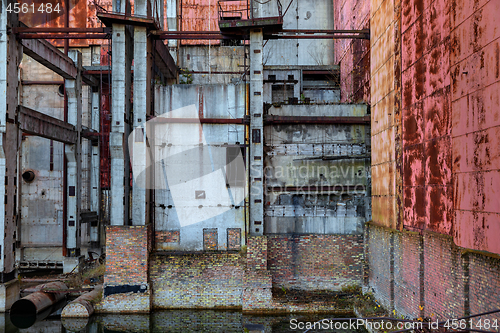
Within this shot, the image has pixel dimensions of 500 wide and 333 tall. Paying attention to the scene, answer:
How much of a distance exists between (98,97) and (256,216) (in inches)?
419

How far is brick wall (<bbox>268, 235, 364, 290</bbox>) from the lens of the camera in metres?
12.7

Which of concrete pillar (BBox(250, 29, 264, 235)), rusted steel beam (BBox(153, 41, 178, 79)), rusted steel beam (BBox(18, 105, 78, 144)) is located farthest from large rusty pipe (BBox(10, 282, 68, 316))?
rusted steel beam (BBox(153, 41, 178, 79))

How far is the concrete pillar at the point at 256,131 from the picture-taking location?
1240 centimetres

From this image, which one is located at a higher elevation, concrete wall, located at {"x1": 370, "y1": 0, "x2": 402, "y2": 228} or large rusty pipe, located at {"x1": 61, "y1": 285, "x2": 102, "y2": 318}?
concrete wall, located at {"x1": 370, "y1": 0, "x2": 402, "y2": 228}

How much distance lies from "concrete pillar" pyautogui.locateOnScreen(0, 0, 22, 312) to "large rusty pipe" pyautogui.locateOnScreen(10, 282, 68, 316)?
40 cm

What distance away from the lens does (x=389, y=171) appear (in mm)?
10875

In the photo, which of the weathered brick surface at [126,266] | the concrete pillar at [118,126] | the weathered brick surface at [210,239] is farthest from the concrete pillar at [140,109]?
the weathered brick surface at [210,239]

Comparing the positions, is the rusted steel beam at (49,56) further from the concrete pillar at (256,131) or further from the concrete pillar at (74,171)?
the concrete pillar at (256,131)

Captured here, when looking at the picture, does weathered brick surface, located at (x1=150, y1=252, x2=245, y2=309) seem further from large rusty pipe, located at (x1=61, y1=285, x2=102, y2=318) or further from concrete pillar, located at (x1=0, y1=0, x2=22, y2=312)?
concrete pillar, located at (x1=0, y1=0, x2=22, y2=312)

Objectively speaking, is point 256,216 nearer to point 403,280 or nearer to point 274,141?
point 274,141

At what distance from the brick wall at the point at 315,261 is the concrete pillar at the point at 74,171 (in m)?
9.03

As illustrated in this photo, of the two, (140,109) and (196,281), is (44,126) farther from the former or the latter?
(196,281)

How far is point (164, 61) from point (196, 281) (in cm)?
854

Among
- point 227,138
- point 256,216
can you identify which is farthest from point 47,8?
point 256,216
